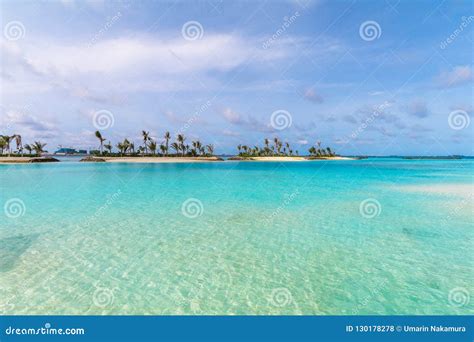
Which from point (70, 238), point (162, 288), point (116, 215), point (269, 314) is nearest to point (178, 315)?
point (162, 288)

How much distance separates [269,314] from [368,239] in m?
8.08

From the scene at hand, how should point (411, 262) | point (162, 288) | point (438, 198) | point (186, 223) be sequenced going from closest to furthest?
point (162, 288), point (411, 262), point (186, 223), point (438, 198)

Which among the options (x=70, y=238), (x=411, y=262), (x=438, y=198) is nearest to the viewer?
(x=411, y=262)

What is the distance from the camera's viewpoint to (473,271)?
9898 millimetres

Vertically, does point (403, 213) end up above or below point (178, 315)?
above

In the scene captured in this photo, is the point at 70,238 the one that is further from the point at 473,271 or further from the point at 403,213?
the point at 403,213

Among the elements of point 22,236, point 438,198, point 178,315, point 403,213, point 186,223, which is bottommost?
point 178,315

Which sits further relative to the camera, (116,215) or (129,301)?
(116,215)

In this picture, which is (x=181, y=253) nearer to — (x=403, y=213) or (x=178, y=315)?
(x=178, y=315)

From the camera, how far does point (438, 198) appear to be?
25297 mm

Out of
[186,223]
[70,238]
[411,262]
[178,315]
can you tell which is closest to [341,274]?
[411,262]

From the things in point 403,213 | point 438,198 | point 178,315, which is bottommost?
point 178,315

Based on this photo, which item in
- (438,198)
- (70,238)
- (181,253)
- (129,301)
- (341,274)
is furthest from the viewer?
(438,198)

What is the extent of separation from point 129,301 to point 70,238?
282 inches
